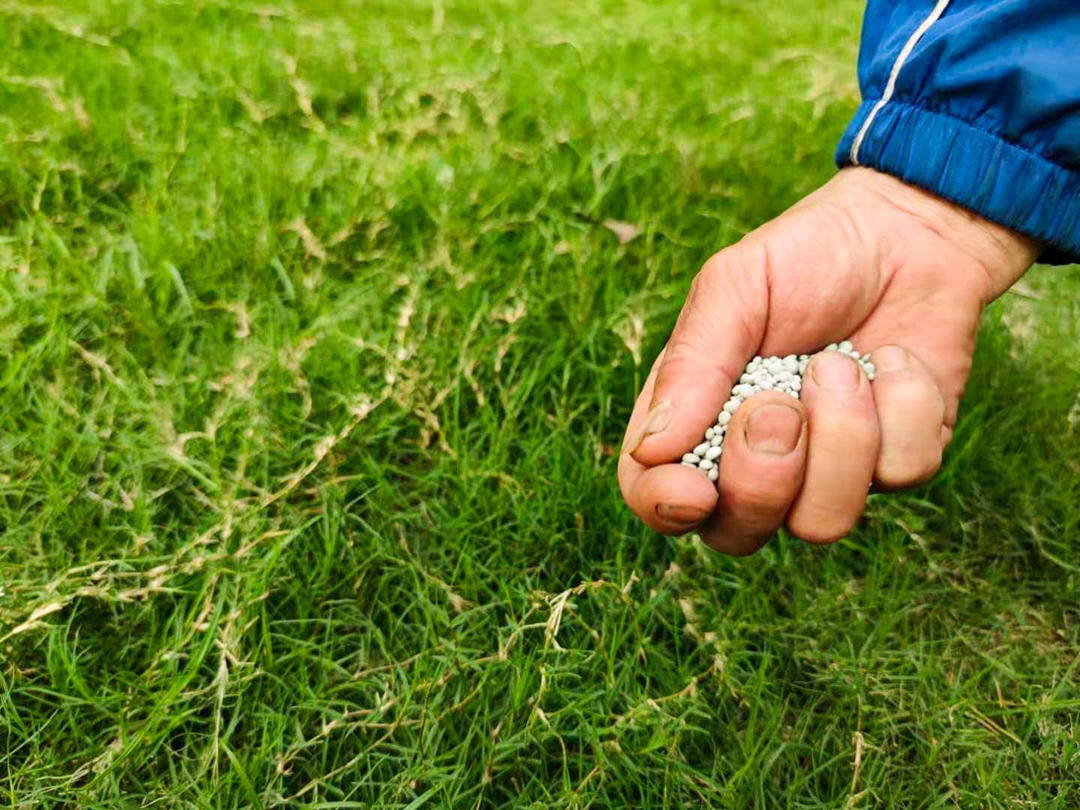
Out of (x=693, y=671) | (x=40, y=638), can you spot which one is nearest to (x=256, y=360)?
(x=40, y=638)

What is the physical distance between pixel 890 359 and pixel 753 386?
178 millimetres

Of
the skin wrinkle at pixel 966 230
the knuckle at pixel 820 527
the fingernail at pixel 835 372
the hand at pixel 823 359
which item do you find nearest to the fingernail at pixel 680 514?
the hand at pixel 823 359

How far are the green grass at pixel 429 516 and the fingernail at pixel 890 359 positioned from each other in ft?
1.28

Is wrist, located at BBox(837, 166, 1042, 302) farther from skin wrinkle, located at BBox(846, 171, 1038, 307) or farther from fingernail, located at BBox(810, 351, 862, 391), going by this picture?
fingernail, located at BBox(810, 351, 862, 391)

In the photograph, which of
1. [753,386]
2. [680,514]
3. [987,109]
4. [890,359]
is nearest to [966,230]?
[987,109]

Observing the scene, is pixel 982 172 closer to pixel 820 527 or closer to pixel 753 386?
pixel 753 386

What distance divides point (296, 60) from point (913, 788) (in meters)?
2.38

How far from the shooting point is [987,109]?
132 centimetres

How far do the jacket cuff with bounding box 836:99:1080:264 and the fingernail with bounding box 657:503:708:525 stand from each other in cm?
66

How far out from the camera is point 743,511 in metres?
1.12

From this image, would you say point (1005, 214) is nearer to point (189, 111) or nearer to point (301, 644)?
point (301, 644)

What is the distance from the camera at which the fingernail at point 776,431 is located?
109 centimetres

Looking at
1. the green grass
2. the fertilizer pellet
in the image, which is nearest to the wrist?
the fertilizer pellet

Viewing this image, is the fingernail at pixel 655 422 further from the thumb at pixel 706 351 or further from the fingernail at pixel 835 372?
the fingernail at pixel 835 372
